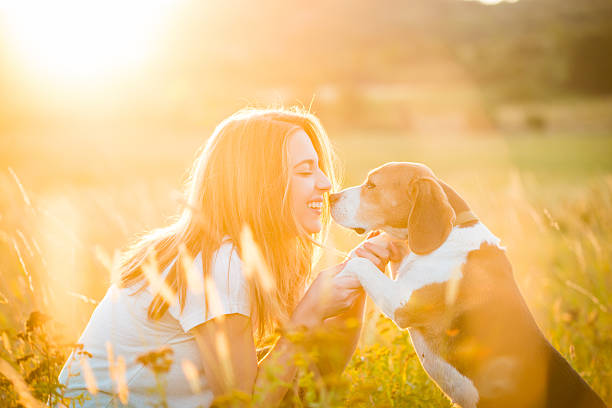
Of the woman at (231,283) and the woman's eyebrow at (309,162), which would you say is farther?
the woman's eyebrow at (309,162)

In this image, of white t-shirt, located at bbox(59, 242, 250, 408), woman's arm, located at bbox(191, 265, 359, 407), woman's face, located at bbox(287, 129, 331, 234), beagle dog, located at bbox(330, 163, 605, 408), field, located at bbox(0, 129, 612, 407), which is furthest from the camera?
woman's face, located at bbox(287, 129, 331, 234)

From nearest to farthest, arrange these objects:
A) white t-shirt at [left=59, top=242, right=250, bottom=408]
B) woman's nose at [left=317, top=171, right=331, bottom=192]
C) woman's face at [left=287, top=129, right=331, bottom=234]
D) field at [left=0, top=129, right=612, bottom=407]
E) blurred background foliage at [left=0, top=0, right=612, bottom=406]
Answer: white t-shirt at [left=59, top=242, right=250, bottom=408], field at [left=0, top=129, right=612, bottom=407], woman's face at [left=287, top=129, right=331, bottom=234], woman's nose at [left=317, top=171, right=331, bottom=192], blurred background foliage at [left=0, top=0, right=612, bottom=406]

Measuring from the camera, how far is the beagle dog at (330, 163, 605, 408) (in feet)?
10.8

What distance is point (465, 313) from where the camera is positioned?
345 cm

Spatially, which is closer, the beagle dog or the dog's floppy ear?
the beagle dog

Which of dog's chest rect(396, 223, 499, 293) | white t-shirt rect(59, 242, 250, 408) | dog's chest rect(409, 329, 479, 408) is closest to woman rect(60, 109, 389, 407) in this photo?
white t-shirt rect(59, 242, 250, 408)

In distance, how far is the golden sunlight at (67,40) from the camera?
14.4 metres

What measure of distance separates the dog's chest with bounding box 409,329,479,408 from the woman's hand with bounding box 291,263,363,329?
0.52m

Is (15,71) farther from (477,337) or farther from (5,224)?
(477,337)

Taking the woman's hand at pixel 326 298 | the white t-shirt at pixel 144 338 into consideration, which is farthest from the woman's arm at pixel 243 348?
the white t-shirt at pixel 144 338

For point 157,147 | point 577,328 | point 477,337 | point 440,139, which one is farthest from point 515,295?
point 440,139

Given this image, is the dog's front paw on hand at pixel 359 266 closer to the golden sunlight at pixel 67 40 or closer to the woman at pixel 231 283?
the woman at pixel 231 283

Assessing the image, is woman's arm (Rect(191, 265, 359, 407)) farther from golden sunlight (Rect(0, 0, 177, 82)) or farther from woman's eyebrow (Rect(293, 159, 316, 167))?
golden sunlight (Rect(0, 0, 177, 82))

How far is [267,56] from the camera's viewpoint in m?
66.8
